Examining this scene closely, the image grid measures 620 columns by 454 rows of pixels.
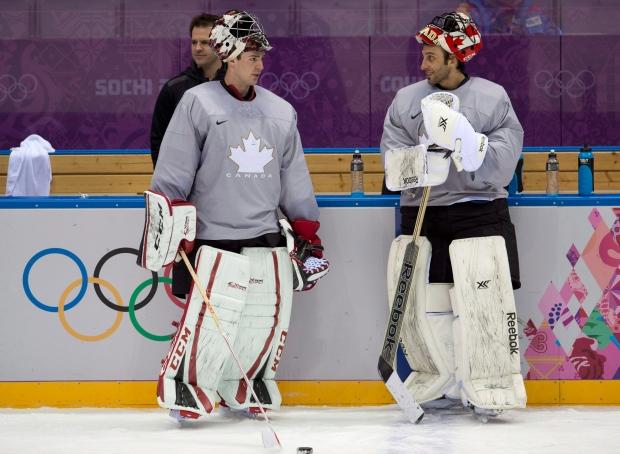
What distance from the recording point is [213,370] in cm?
400

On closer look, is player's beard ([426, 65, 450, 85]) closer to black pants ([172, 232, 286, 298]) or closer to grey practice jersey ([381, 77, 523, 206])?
grey practice jersey ([381, 77, 523, 206])

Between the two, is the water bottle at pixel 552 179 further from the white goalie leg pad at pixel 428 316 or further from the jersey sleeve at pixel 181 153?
the jersey sleeve at pixel 181 153

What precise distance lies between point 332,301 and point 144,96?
499 centimetres

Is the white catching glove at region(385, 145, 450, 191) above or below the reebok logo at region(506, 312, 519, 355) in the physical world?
above

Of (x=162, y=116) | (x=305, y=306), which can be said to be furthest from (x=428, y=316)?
(x=162, y=116)

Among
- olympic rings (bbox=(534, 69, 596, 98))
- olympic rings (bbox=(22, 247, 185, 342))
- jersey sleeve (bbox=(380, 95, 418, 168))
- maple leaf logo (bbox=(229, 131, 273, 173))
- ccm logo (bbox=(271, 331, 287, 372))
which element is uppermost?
olympic rings (bbox=(534, 69, 596, 98))

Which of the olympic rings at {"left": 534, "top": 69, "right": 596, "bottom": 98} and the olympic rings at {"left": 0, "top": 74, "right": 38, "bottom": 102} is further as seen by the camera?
the olympic rings at {"left": 0, "top": 74, "right": 38, "bottom": 102}

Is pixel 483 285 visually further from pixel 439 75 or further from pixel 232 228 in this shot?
pixel 232 228

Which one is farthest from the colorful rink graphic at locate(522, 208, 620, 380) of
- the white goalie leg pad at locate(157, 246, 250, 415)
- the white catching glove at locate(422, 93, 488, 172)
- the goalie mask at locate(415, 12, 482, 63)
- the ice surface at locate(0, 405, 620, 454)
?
the white goalie leg pad at locate(157, 246, 250, 415)

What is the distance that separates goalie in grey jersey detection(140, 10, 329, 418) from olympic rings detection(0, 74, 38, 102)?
5.33 metres

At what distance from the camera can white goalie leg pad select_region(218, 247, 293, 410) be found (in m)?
4.07

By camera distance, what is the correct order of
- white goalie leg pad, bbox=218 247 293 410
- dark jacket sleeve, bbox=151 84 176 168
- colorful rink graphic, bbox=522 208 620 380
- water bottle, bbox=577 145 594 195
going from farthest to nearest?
dark jacket sleeve, bbox=151 84 176 168
water bottle, bbox=577 145 594 195
colorful rink graphic, bbox=522 208 620 380
white goalie leg pad, bbox=218 247 293 410

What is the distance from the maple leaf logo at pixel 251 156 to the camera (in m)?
4.01

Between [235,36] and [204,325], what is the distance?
98cm
